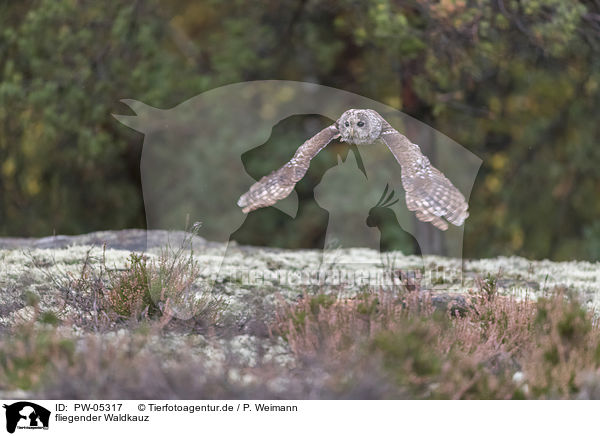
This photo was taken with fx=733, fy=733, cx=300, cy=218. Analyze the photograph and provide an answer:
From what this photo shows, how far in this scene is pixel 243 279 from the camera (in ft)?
21.7

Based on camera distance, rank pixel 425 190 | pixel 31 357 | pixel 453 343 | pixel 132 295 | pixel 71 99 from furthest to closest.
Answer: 1. pixel 71 99
2. pixel 132 295
3. pixel 425 190
4. pixel 453 343
5. pixel 31 357

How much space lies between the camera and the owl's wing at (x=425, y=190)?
492cm

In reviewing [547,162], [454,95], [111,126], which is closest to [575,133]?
[547,162]

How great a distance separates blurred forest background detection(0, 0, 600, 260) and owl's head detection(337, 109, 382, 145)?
3.96 meters

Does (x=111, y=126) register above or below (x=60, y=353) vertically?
above

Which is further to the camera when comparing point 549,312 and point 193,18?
point 193,18

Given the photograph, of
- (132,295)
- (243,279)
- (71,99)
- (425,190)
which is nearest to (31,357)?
(132,295)

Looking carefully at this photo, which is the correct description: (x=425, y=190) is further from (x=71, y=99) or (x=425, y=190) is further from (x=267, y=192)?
(x=71, y=99)

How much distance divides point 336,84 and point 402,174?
7.45 m

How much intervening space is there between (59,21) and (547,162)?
7.99m

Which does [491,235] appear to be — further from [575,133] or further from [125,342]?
[125,342]

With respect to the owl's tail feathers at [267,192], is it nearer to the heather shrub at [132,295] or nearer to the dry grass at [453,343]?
the dry grass at [453,343]
